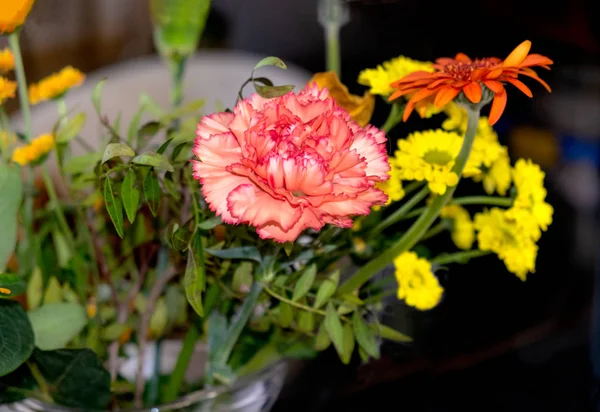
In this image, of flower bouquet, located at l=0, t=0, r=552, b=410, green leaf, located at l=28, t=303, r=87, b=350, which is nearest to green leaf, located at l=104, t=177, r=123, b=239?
flower bouquet, located at l=0, t=0, r=552, b=410

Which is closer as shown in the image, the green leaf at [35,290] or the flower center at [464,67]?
the flower center at [464,67]

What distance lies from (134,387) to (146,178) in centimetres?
16

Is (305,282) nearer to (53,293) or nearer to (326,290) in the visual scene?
(326,290)

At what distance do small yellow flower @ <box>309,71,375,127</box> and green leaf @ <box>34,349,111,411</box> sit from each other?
162mm

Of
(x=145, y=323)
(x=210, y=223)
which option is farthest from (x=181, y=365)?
(x=210, y=223)

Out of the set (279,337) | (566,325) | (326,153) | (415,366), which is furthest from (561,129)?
(326,153)

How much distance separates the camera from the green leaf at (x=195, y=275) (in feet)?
0.92

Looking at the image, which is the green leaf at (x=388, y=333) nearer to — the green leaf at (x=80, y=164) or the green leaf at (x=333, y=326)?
the green leaf at (x=333, y=326)

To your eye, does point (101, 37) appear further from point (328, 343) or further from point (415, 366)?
point (328, 343)

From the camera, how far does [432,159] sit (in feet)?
0.94

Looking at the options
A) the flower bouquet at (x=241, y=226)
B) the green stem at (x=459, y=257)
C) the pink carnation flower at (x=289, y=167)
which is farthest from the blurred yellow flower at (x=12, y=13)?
the green stem at (x=459, y=257)

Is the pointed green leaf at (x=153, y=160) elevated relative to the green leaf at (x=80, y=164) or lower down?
elevated

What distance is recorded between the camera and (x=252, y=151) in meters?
0.23

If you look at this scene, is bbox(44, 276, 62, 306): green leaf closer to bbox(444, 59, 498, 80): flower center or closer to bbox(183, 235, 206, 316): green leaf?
bbox(183, 235, 206, 316): green leaf
